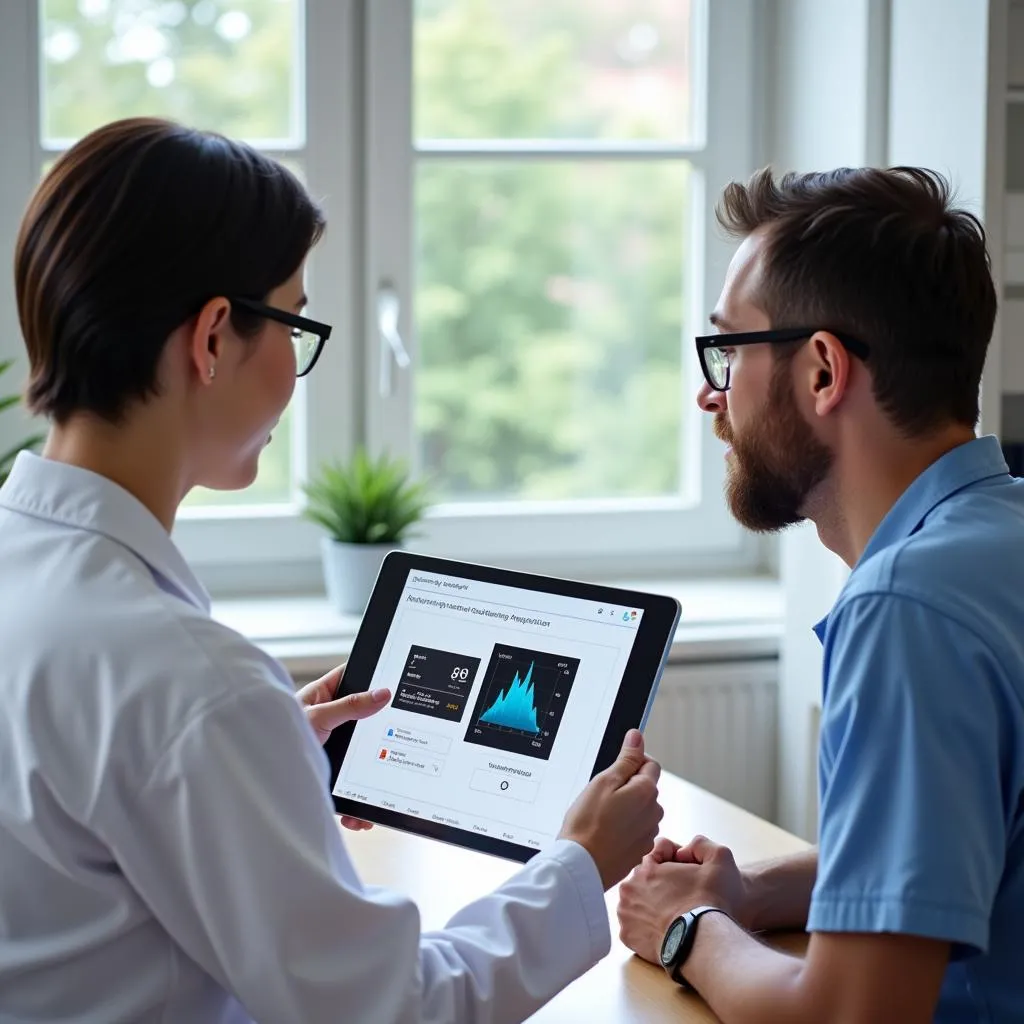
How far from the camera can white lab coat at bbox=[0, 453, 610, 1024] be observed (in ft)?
3.25

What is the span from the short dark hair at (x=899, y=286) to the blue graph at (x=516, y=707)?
0.42 meters

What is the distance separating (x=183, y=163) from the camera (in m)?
1.09

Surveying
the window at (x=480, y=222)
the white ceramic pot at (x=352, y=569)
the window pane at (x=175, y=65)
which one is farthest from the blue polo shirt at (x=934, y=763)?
the window pane at (x=175, y=65)

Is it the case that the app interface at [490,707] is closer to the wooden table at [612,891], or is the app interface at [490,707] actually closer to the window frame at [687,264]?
the wooden table at [612,891]

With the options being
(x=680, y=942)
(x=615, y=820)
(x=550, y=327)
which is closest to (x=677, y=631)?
(x=550, y=327)

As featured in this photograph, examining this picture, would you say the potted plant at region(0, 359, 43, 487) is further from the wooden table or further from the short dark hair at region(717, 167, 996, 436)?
the short dark hair at region(717, 167, 996, 436)

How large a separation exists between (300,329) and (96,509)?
24 centimetres

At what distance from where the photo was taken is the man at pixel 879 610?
1131 millimetres

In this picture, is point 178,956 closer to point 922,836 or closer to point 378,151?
point 922,836

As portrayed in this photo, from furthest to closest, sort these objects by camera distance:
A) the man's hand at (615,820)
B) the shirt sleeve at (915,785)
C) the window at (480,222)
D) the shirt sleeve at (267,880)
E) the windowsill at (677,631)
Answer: the window at (480,222) → the windowsill at (677,631) → the man's hand at (615,820) → the shirt sleeve at (915,785) → the shirt sleeve at (267,880)

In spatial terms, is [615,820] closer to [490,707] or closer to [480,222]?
[490,707]

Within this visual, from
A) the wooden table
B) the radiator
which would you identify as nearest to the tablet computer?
the wooden table

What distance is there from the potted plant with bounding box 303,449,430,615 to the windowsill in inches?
2.7

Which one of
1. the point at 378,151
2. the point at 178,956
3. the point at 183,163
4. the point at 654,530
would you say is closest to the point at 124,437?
the point at 183,163
